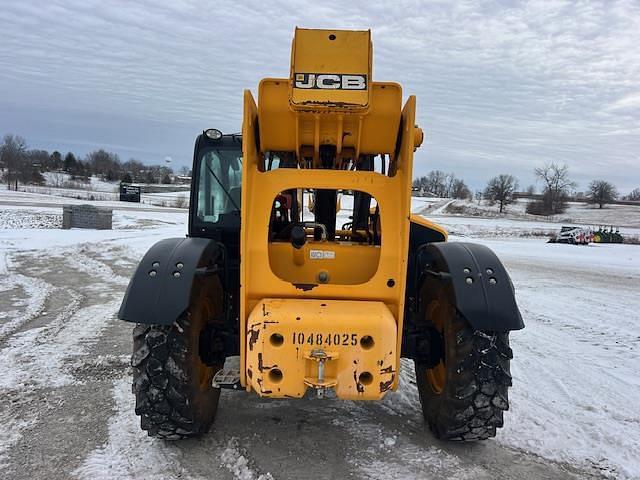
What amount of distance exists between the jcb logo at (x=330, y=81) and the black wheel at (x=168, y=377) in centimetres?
160

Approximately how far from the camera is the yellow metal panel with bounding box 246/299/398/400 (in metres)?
3.15

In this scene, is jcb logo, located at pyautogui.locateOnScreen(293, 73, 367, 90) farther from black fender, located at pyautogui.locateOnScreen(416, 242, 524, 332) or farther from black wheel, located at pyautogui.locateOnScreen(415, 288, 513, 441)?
black wheel, located at pyautogui.locateOnScreen(415, 288, 513, 441)

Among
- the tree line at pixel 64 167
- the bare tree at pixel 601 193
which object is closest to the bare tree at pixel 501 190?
the bare tree at pixel 601 193

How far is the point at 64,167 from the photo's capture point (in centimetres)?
10600

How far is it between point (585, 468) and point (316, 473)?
1802 mm

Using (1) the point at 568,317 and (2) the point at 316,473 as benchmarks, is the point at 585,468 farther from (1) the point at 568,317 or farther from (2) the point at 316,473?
(1) the point at 568,317

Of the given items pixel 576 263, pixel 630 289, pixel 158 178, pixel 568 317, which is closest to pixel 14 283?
pixel 568 317

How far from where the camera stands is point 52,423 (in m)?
3.97

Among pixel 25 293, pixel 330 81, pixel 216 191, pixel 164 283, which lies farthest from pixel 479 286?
pixel 25 293

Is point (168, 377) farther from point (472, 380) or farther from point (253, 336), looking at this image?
point (472, 380)

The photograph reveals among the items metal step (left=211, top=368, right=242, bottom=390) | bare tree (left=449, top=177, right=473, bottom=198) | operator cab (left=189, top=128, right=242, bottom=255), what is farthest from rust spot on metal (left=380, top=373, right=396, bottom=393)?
bare tree (left=449, top=177, right=473, bottom=198)

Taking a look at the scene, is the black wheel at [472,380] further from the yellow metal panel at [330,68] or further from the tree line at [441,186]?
the tree line at [441,186]

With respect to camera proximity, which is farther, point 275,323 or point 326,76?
point 326,76

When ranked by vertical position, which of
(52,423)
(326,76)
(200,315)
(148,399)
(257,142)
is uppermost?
(326,76)
